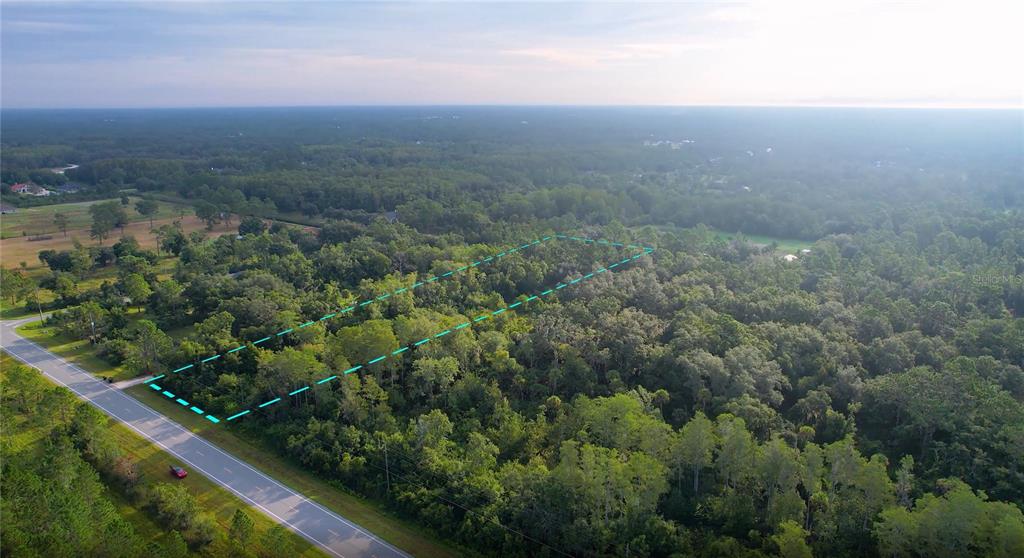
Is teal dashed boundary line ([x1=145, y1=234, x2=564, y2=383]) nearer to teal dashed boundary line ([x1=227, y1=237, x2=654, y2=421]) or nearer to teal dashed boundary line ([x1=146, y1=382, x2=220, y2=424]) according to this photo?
teal dashed boundary line ([x1=146, y1=382, x2=220, y2=424])

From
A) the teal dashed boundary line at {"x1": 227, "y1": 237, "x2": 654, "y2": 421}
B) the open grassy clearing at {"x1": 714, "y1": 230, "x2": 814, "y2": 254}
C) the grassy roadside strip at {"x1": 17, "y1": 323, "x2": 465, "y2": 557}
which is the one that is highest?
the teal dashed boundary line at {"x1": 227, "y1": 237, "x2": 654, "y2": 421}

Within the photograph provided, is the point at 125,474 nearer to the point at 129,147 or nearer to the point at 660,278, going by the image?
the point at 660,278

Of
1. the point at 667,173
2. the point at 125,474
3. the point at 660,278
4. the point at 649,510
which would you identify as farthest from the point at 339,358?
A: the point at 667,173

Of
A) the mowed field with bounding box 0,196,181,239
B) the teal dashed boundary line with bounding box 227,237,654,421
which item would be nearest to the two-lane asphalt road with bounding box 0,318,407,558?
the teal dashed boundary line with bounding box 227,237,654,421

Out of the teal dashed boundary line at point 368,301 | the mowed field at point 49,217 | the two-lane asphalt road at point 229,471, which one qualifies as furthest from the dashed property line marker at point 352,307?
the mowed field at point 49,217

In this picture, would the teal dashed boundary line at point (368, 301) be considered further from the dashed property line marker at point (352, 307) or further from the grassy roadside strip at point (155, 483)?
the grassy roadside strip at point (155, 483)
